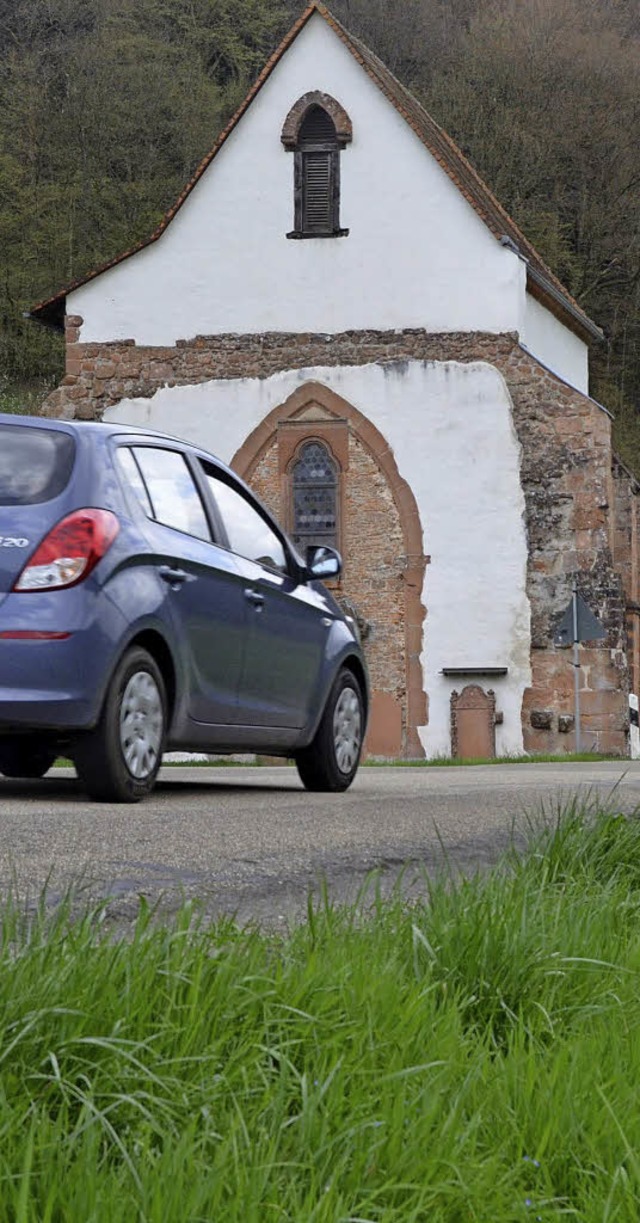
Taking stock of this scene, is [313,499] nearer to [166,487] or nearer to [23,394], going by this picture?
[166,487]

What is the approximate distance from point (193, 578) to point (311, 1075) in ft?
18.0

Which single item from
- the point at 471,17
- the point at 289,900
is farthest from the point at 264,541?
the point at 471,17

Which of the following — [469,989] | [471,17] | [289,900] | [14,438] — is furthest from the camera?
→ [471,17]

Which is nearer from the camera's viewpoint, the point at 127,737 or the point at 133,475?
the point at 127,737

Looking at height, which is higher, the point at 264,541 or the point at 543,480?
the point at 543,480

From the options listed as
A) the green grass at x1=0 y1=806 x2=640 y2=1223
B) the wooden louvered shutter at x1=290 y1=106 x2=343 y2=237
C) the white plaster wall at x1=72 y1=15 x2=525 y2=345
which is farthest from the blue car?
the wooden louvered shutter at x1=290 y1=106 x2=343 y2=237

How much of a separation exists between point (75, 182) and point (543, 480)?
102 ft

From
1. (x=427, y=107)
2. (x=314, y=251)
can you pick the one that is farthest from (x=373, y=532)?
(x=427, y=107)

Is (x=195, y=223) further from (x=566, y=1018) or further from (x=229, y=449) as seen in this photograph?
(x=566, y=1018)

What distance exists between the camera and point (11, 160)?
189ft

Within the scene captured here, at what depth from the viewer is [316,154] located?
3077 cm

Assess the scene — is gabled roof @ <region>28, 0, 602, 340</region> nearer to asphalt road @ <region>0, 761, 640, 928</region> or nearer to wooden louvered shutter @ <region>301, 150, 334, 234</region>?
wooden louvered shutter @ <region>301, 150, 334, 234</region>

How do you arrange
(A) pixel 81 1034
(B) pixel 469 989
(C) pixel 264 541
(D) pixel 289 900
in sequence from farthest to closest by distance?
(C) pixel 264 541 < (D) pixel 289 900 < (B) pixel 469 989 < (A) pixel 81 1034

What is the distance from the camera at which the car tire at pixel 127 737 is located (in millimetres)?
7859
